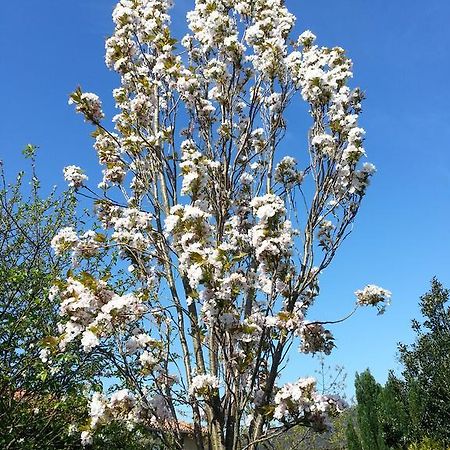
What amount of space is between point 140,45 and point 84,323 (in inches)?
144

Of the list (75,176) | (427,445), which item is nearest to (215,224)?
(75,176)

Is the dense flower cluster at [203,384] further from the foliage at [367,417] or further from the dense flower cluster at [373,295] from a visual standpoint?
the foliage at [367,417]

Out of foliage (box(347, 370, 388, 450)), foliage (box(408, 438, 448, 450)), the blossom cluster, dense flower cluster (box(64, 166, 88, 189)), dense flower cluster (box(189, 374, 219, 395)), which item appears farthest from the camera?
foliage (box(347, 370, 388, 450))

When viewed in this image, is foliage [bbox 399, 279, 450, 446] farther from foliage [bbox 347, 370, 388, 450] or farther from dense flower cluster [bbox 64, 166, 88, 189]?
dense flower cluster [bbox 64, 166, 88, 189]

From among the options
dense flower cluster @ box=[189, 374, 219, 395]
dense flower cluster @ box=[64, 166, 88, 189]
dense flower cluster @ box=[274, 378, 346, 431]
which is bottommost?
dense flower cluster @ box=[274, 378, 346, 431]

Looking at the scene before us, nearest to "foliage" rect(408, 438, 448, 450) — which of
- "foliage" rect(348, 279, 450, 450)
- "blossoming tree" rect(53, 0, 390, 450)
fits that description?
"foliage" rect(348, 279, 450, 450)

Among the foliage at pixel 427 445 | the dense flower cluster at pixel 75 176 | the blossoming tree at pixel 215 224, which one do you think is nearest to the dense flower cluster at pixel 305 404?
the blossoming tree at pixel 215 224

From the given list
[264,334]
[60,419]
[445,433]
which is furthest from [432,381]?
[264,334]

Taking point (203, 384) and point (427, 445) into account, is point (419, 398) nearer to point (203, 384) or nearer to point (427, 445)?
point (427, 445)

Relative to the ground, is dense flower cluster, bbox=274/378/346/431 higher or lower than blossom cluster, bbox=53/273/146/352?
lower

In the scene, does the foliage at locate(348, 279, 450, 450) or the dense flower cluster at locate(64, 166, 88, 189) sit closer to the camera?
the dense flower cluster at locate(64, 166, 88, 189)

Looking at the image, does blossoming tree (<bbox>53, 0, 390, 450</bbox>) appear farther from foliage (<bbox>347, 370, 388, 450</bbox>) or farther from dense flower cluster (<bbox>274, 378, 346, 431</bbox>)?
foliage (<bbox>347, 370, 388, 450</bbox>)

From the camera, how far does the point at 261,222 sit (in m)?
4.19

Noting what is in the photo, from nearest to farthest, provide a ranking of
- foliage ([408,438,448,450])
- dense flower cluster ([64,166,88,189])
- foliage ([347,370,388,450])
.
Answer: dense flower cluster ([64,166,88,189]) → foliage ([408,438,448,450]) → foliage ([347,370,388,450])
